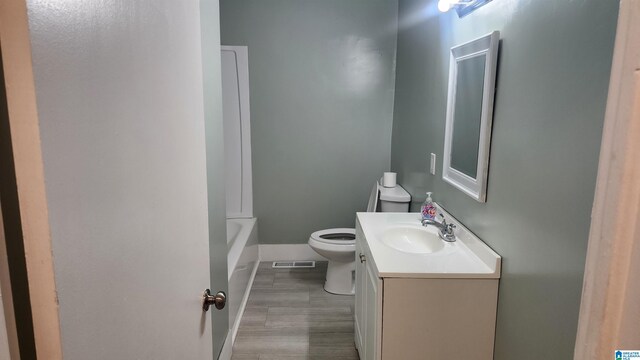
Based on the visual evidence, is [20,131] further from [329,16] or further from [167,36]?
[329,16]

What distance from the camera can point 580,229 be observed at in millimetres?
1118

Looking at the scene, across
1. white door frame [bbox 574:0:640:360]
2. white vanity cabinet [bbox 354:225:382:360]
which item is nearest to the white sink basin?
white vanity cabinet [bbox 354:225:382:360]

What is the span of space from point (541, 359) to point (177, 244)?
1154 millimetres

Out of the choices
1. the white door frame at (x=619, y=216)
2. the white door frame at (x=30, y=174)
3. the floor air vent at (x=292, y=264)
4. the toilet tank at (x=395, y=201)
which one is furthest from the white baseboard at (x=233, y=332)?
the white door frame at (x=619, y=216)

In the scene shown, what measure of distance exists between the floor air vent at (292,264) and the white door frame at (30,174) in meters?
3.37

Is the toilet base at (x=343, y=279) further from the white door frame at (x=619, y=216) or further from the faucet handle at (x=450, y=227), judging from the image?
the white door frame at (x=619, y=216)

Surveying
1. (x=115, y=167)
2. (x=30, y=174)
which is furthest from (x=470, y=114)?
(x=30, y=174)

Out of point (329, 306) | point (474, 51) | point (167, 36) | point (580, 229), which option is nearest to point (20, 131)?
point (167, 36)

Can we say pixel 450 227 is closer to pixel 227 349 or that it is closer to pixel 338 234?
pixel 227 349

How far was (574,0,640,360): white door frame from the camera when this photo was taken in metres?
0.50

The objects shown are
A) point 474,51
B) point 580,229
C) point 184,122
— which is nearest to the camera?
point 184,122

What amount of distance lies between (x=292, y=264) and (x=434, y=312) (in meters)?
2.37

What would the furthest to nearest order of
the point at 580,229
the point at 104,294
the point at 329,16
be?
the point at 329,16 → the point at 580,229 → the point at 104,294

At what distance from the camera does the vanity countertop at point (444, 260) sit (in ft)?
5.34
